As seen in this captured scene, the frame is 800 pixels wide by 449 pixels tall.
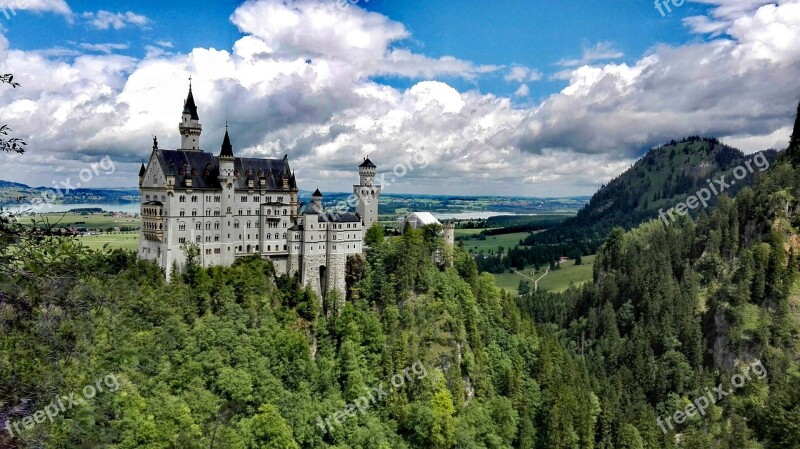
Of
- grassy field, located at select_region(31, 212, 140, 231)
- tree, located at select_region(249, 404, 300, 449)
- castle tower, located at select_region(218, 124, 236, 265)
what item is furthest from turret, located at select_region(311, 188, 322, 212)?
grassy field, located at select_region(31, 212, 140, 231)

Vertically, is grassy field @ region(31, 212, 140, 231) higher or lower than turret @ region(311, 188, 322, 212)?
lower

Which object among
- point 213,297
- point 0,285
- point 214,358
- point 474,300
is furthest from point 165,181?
point 0,285

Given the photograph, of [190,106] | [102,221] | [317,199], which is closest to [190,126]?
[190,106]

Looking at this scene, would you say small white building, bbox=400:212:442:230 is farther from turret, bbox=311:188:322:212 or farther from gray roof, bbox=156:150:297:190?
gray roof, bbox=156:150:297:190

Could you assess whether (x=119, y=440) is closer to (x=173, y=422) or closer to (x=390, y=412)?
(x=173, y=422)

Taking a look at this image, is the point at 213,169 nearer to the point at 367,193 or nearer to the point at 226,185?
the point at 226,185
